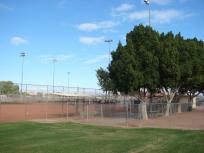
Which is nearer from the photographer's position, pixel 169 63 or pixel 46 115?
pixel 169 63

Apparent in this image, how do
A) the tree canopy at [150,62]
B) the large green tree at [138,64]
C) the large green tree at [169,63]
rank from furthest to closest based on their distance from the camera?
the large green tree at [169,63], the tree canopy at [150,62], the large green tree at [138,64]

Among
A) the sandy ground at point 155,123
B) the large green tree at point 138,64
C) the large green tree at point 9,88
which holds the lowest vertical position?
the sandy ground at point 155,123

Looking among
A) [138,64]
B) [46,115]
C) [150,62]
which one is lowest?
[46,115]

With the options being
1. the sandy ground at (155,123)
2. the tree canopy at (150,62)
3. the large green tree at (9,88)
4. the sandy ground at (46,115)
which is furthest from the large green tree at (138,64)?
the large green tree at (9,88)

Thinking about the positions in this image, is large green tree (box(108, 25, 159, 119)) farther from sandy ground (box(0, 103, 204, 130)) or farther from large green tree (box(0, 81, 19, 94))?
large green tree (box(0, 81, 19, 94))

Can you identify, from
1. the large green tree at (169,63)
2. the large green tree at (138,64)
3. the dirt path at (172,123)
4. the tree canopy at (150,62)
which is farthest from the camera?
the large green tree at (169,63)

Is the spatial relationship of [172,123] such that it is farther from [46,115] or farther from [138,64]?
[46,115]

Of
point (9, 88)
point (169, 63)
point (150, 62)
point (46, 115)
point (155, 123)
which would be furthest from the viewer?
point (9, 88)

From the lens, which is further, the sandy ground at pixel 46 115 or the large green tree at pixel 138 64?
the sandy ground at pixel 46 115

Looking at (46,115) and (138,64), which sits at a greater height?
(138,64)

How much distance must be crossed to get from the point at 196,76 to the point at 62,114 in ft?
62.6

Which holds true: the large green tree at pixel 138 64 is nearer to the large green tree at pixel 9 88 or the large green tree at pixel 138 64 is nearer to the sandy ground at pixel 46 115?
the sandy ground at pixel 46 115

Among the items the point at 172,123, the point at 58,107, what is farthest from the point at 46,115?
the point at 172,123

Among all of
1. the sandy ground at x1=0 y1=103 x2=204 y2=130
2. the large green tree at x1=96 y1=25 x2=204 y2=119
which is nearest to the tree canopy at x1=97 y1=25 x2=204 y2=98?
the large green tree at x1=96 y1=25 x2=204 y2=119
